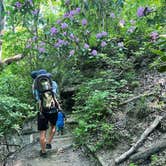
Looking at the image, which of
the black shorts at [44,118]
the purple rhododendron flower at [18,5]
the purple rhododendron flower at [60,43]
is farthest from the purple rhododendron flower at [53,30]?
the black shorts at [44,118]

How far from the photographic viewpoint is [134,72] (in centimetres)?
849

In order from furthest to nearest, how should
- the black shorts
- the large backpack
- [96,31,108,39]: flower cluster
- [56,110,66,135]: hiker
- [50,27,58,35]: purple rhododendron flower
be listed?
[50,27,58,35]: purple rhododendron flower
[96,31,108,39]: flower cluster
[56,110,66,135]: hiker
the black shorts
the large backpack

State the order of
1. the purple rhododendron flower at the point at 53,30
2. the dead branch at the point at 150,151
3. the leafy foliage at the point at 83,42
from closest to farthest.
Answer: the dead branch at the point at 150,151, the leafy foliage at the point at 83,42, the purple rhododendron flower at the point at 53,30

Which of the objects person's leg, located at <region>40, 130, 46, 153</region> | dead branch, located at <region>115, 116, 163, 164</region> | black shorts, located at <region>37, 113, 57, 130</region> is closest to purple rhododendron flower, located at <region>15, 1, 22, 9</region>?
black shorts, located at <region>37, 113, 57, 130</region>

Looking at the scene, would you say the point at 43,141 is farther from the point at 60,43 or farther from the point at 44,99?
the point at 60,43

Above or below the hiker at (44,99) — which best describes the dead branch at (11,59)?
above

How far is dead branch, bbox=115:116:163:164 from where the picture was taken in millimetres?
5188

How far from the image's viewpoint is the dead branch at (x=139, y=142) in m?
5.19

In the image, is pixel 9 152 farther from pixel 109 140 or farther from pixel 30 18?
pixel 30 18

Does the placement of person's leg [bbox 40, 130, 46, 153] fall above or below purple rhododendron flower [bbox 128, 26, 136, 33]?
below

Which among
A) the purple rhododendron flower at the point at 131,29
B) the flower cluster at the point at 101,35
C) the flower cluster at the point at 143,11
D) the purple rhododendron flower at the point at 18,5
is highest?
the purple rhododendron flower at the point at 18,5

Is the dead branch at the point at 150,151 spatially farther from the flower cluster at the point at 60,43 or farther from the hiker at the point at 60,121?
the flower cluster at the point at 60,43

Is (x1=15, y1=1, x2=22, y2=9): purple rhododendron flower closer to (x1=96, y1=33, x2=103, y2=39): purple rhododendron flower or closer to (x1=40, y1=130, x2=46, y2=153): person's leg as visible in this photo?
(x1=96, y1=33, x2=103, y2=39): purple rhododendron flower

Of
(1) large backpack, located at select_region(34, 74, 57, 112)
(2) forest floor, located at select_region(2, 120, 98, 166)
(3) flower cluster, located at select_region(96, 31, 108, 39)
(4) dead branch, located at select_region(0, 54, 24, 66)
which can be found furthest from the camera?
(4) dead branch, located at select_region(0, 54, 24, 66)
